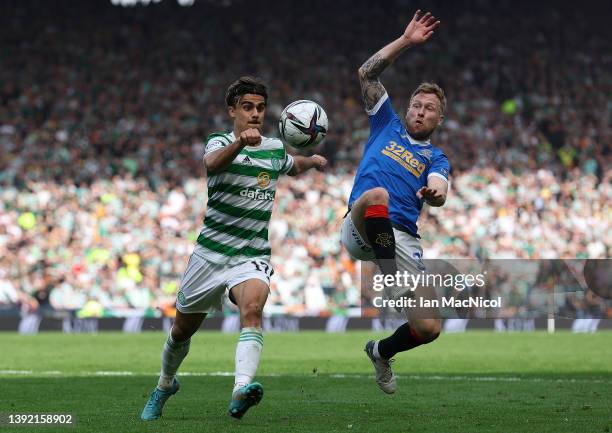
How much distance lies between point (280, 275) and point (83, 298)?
163 inches

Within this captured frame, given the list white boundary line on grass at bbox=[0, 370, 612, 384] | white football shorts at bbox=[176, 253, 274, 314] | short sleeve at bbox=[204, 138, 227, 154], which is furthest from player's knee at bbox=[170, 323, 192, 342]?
white boundary line on grass at bbox=[0, 370, 612, 384]

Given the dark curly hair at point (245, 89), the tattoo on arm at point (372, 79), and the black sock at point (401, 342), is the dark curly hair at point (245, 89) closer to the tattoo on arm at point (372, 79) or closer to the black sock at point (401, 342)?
the tattoo on arm at point (372, 79)

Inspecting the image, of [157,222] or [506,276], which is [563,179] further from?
[157,222]

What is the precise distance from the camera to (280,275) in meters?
25.3

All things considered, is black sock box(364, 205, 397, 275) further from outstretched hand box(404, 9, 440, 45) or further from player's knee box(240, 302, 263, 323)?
player's knee box(240, 302, 263, 323)

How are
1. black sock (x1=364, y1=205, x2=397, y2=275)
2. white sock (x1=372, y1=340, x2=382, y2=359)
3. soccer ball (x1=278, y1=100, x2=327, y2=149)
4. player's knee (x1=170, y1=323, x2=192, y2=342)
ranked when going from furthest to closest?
white sock (x1=372, y1=340, x2=382, y2=359), black sock (x1=364, y1=205, x2=397, y2=275), soccer ball (x1=278, y1=100, x2=327, y2=149), player's knee (x1=170, y1=323, x2=192, y2=342)

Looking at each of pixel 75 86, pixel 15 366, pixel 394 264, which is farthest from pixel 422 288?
pixel 75 86

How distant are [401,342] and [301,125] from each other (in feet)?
6.23

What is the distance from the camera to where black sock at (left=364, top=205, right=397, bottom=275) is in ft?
29.8

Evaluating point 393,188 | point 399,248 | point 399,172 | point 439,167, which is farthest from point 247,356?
point 439,167

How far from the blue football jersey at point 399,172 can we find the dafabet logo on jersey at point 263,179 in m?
1.49

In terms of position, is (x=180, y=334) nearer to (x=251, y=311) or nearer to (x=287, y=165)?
(x=251, y=311)

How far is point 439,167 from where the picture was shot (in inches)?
373

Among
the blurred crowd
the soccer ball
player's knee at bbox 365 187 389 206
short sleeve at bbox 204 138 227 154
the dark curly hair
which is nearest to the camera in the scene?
short sleeve at bbox 204 138 227 154
